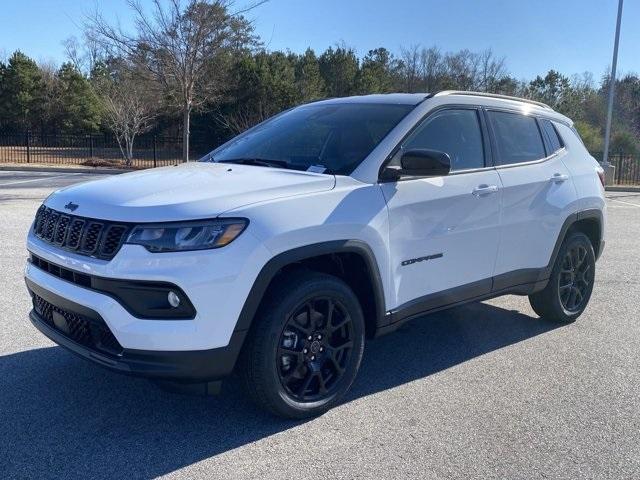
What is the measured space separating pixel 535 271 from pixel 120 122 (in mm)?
23726

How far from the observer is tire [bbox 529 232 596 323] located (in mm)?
5414

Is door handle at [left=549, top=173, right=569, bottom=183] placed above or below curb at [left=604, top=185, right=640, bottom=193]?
above

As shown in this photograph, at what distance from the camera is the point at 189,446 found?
11.1 feet

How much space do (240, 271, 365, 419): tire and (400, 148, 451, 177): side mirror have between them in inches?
33.2

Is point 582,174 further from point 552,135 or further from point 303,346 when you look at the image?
point 303,346

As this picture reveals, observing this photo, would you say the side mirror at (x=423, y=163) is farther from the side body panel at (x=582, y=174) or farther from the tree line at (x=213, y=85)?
the tree line at (x=213, y=85)

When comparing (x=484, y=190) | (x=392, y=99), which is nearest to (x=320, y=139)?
(x=392, y=99)

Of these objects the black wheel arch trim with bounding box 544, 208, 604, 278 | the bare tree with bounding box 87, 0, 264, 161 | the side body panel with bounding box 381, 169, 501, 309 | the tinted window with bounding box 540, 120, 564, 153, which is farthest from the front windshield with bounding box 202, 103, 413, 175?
the bare tree with bounding box 87, 0, 264, 161

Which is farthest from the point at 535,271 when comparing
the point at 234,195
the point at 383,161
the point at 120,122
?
the point at 120,122

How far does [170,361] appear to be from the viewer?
3133 millimetres

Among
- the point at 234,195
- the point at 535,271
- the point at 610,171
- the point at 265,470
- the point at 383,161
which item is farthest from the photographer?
the point at 610,171

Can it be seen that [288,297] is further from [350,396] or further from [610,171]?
[610,171]

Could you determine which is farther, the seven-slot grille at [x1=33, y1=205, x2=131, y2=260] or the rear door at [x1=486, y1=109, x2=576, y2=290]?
the rear door at [x1=486, y1=109, x2=576, y2=290]

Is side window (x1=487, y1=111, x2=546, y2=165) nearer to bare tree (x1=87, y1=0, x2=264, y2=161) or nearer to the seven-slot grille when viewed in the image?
the seven-slot grille
